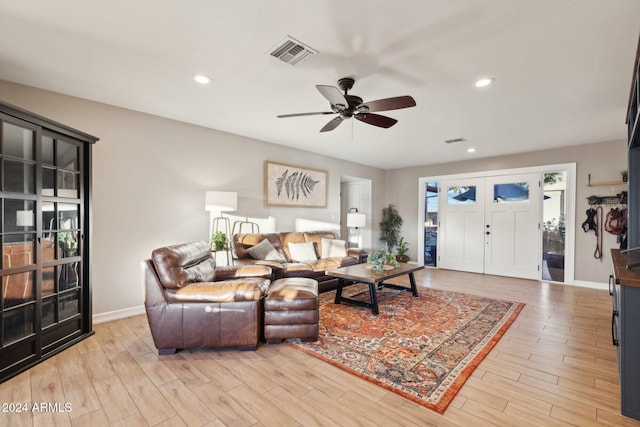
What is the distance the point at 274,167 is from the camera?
5.24 meters

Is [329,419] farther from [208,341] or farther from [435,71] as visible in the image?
[435,71]

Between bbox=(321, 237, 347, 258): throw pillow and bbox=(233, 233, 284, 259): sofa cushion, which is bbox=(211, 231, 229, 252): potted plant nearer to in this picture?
bbox=(233, 233, 284, 259): sofa cushion

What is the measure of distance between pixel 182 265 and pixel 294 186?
311 cm

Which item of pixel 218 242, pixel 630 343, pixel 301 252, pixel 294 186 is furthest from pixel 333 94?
pixel 294 186

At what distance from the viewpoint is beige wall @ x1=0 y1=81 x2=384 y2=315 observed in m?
3.32

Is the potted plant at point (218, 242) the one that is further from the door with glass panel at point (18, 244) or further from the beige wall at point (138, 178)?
the door with glass panel at point (18, 244)

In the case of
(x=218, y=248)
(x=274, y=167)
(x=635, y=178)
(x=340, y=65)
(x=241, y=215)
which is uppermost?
(x=340, y=65)

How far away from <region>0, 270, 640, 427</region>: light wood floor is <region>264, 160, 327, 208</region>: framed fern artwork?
9.80 ft

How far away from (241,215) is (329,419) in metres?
3.55

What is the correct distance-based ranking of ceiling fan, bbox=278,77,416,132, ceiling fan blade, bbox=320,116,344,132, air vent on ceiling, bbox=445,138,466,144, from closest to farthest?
Result: ceiling fan, bbox=278,77,416,132
ceiling fan blade, bbox=320,116,344,132
air vent on ceiling, bbox=445,138,466,144

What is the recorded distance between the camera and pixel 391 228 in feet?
24.5

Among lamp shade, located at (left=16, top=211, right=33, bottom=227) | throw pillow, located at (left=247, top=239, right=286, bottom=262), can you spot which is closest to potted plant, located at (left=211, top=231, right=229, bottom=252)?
throw pillow, located at (left=247, top=239, right=286, bottom=262)

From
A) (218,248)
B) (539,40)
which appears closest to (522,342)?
(539,40)

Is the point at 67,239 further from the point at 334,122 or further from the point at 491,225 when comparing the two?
the point at 491,225
